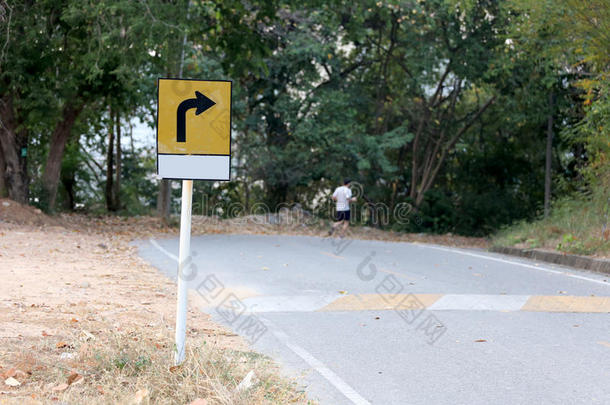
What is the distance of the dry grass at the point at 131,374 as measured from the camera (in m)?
5.11

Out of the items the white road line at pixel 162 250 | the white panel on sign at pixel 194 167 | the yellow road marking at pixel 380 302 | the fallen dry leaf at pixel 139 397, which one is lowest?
the white road line at pixel 162 250

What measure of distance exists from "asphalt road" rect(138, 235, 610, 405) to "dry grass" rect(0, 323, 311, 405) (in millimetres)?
494

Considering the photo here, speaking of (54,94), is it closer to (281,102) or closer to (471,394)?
(281,102)

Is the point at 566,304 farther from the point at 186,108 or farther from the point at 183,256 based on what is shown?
the point at 186,108

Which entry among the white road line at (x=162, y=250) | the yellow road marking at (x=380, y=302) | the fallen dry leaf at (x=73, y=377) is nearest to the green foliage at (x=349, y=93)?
the white road line at (x=162, y=250)

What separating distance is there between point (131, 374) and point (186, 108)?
6.70 feet

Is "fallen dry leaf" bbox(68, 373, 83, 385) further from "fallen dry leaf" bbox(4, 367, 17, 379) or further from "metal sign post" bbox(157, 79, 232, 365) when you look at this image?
"metal sign post" bbox(157, 79, 232, 365)

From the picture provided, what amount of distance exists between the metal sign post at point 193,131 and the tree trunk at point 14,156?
18.2m

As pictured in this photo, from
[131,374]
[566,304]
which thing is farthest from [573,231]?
[131,374]

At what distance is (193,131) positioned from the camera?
221 inches

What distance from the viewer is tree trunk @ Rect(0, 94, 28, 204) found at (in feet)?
72.7

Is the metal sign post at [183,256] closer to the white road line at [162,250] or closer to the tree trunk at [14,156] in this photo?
the white road line at [162,250]

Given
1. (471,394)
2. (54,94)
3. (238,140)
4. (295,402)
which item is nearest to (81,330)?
(295,402)

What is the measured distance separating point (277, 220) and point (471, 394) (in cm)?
2475
